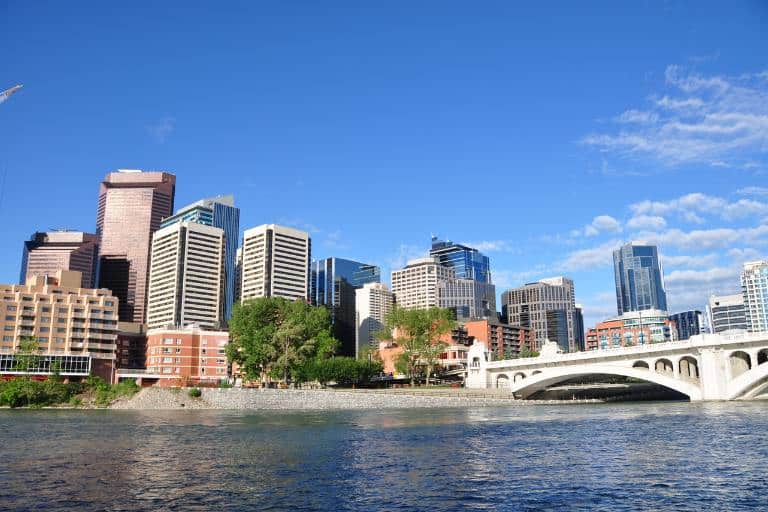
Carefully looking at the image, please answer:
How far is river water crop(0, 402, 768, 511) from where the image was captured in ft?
89.7

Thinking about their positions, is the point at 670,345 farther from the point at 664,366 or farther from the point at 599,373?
the point at 599,373

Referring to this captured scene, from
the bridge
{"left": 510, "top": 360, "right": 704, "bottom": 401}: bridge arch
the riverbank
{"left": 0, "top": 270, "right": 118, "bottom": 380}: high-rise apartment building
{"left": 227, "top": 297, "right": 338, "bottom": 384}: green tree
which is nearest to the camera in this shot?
the bridge

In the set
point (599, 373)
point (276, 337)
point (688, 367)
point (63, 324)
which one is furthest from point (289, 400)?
point (63, 324)

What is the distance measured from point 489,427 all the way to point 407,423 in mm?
10327

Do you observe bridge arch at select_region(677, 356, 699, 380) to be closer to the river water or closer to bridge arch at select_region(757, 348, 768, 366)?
bridge arch at select_region(757, 348, 768, 366)

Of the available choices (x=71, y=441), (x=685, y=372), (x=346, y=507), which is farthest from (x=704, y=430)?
(x=685, y=372)

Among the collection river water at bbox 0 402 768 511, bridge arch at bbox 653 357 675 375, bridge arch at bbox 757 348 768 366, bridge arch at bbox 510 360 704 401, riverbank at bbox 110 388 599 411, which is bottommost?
river water at bbox 0 402 768 511

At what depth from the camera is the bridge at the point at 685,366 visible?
300ft

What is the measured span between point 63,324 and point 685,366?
142869mm

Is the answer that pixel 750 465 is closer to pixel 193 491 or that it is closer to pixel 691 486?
pixel 691 486

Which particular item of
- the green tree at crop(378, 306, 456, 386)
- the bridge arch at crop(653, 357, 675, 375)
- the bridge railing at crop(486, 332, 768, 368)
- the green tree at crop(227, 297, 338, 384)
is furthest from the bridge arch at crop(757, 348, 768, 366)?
the green tree at crop(227, 297, 338, 384)

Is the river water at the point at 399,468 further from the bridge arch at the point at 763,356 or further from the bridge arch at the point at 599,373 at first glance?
the bridge arch at the point at 763,356

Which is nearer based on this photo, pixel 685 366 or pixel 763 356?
pixel 685 366

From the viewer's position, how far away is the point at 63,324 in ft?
557
